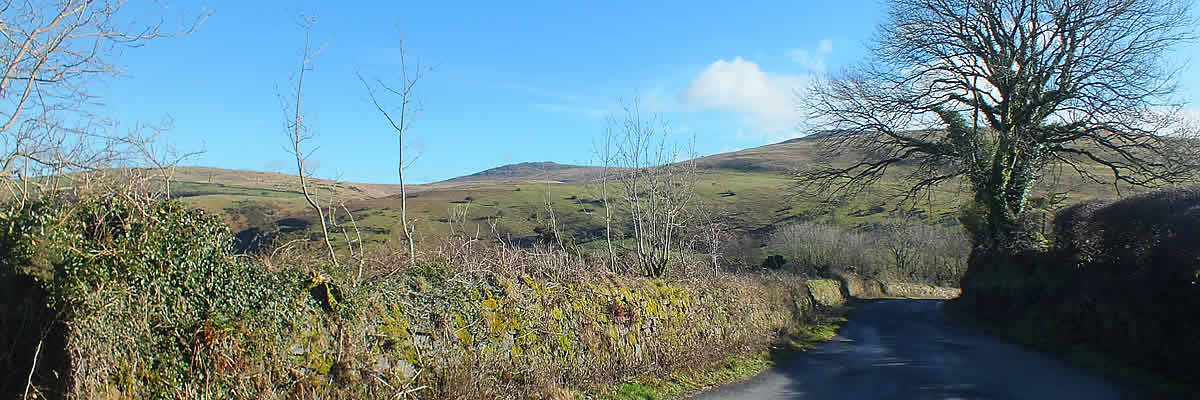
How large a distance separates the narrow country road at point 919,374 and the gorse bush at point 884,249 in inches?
1194

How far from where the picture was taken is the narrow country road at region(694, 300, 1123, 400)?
986cm

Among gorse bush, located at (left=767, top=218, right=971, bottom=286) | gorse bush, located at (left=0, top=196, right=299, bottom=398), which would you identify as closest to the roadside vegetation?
gorse bush, located at (left=0, top=196, right=299, bottom=398)

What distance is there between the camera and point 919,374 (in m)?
11.4

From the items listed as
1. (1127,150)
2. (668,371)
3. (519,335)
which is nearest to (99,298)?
(519,335)

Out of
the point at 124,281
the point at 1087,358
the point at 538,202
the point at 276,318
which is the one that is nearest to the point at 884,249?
the point at 538,202

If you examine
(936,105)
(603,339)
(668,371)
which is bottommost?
(668,371)

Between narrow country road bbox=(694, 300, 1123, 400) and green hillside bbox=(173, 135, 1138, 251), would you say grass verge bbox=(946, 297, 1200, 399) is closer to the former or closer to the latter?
narrow country road bbox=(694, 300, 1123, 400)

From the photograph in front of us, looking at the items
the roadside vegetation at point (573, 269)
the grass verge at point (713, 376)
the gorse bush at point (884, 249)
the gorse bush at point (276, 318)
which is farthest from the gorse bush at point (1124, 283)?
the gorse bush at point (884, 249)

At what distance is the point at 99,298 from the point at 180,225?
83 cm

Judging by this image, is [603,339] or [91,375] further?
[603,339]

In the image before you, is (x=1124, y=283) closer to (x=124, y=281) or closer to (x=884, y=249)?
(x=124, y=281)

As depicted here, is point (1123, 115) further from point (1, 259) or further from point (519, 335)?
point (1, 259)

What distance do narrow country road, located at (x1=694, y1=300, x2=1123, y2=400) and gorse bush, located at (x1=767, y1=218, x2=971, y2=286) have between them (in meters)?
30.3

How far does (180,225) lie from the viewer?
5.73m
